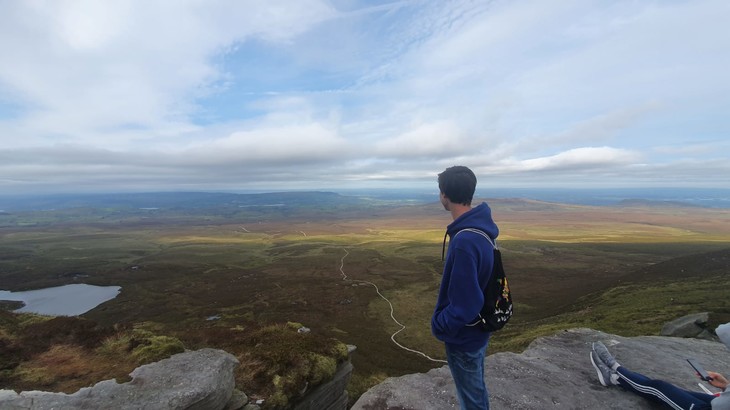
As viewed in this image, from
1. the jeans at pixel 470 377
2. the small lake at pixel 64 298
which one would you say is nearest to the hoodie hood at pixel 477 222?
the jeans at pixel 470 377

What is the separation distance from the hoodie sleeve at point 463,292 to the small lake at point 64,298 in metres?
86.5

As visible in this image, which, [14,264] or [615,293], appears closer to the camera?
[615,293]

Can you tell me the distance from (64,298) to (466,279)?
107 meters

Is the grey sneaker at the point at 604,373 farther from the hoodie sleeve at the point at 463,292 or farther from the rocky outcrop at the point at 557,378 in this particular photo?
the hoodie sleeve at the point at 463,292

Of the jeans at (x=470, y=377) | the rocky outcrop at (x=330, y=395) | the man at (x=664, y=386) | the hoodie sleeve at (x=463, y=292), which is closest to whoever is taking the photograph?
the hoodie sleeve at (x=463, y=292)

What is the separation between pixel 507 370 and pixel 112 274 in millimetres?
119982

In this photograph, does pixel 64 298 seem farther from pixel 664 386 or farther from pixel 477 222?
pixel 664 386

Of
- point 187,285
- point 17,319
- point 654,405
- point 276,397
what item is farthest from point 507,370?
point 187,285

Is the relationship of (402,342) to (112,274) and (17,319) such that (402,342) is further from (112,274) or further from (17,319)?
(112,274)

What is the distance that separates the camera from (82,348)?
1273cm

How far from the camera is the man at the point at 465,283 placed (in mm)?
5562

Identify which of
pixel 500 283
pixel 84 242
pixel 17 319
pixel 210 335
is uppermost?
pixel 500 283

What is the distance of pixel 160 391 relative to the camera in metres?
9.57

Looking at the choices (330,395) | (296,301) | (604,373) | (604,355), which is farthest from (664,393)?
(296,301)
